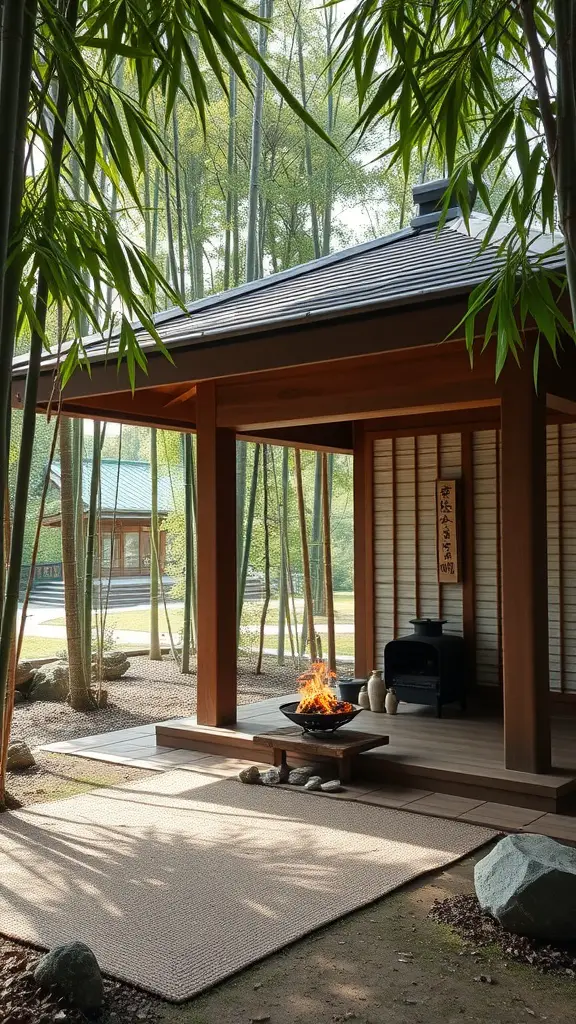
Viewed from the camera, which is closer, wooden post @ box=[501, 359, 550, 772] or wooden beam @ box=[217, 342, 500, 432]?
wooden post @ box=[501, 359, 550, 772]

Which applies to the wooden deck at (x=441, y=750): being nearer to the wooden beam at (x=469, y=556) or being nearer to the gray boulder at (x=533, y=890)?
the wooden beam at (x=469, y=556)

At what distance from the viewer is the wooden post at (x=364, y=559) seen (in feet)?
24.2

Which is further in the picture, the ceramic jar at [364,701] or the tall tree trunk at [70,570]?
the tall tree trunk at [70,570]

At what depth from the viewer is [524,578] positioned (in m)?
4.51

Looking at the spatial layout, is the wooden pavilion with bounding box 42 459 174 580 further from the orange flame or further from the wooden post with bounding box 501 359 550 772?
the wooden post with bounding box 501 359 550 772

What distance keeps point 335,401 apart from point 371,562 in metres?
2.44

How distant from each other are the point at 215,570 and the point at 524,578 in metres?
2.09

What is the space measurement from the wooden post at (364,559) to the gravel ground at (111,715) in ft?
3.10

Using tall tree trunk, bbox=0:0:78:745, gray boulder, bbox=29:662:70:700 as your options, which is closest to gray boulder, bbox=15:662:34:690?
gray boulder, bbox=29:662:70:700

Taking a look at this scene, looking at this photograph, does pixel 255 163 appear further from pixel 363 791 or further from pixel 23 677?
pixel 363 791

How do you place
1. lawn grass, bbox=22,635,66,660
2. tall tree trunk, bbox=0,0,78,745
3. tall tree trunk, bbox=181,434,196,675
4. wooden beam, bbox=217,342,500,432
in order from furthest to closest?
1. lawn grass, bbox=22,635,66,660
2. tall tree trunk, bbox=181,434,196,675
3. wooden beam, bbox=217,342,500,432
4. tall tree trunk, bbox=0,0,78,745

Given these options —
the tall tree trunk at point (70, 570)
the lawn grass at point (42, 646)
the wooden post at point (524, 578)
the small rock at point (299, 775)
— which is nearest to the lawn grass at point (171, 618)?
the lawn grass at point (42, 646)

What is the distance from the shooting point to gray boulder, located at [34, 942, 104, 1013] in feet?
8.09

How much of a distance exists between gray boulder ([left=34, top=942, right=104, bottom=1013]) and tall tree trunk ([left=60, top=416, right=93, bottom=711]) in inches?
168
